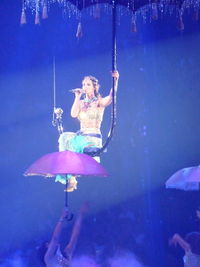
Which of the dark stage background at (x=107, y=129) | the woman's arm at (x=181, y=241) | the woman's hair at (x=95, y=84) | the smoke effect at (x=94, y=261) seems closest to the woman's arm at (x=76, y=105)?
the dark stage background at (x=107, y=129)

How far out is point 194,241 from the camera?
5988mm

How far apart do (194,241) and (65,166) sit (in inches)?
86.4

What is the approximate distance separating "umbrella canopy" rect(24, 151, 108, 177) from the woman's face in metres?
1.59

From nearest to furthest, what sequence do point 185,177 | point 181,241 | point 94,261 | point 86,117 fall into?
point 185,177
point 181,241
point 94,261
point 86,117

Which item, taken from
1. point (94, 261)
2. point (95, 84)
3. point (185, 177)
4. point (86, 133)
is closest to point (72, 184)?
point (86, 133)

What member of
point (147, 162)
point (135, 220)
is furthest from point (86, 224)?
point (147, 162)

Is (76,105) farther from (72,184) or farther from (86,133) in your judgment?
(72,184)

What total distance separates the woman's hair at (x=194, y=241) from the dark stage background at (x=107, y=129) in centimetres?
31

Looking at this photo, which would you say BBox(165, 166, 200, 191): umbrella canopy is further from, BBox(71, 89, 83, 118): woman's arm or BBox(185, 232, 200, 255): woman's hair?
BBox(71, 89, 83, 118): woman's arm

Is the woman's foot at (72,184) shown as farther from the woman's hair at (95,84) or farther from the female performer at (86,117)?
the woman's hair at (95,84)

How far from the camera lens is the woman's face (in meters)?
6.53

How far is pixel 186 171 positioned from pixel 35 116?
7.49ft

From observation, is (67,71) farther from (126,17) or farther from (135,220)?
(135,220)

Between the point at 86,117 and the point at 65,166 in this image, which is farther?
the point at 86,117
